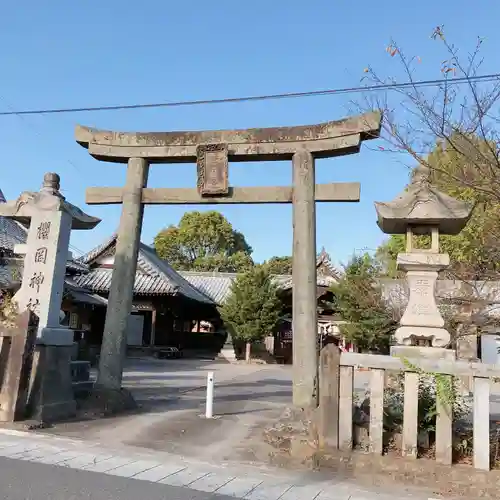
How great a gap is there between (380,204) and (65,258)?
5.46m

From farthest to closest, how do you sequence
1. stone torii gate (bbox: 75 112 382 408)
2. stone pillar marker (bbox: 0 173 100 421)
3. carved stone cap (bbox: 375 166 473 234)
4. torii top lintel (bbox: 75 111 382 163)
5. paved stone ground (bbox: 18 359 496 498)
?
torii top lintel (bbox: 75 111 382 163)
stone torii gate (bbox: 75 112 382 408)
stone pillar marker (bbox: 0 173 100 421)
carved stone cap (bbox: 375 166 473 234)
paved stone ground (bbox: 18 359 496 498)

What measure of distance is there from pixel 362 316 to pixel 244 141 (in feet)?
57.0

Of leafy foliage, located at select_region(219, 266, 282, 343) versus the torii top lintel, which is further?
leafy foliage, located at select_region(219, 266, 282, 343)

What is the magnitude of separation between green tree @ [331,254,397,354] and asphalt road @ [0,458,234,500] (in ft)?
60.9

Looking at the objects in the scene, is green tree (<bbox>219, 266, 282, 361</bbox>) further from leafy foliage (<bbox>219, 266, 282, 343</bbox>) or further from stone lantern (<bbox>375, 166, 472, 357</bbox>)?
stone lantern (<bbox>375, 166, 472, 357</bbox>)

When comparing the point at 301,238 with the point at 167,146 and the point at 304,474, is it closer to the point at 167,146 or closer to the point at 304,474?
the point at 167,146

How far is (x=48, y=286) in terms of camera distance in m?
8.58

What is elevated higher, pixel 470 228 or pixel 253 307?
pixel 470 228

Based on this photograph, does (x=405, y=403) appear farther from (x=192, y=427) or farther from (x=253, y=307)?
(x=253, y=307)

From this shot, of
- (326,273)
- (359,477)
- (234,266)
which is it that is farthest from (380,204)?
(234,266)

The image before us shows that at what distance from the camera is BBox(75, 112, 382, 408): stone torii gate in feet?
27.7

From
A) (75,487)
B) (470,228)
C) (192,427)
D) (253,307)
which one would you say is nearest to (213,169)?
(192,427)

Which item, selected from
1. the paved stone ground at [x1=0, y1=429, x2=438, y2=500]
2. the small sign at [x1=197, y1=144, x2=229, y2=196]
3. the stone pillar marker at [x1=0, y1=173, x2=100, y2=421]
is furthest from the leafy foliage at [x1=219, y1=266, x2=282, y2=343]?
the paved stone ground at [x1=0, y1=429, x2=438, y2=500]

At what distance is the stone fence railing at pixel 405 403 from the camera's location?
5.48 metres
